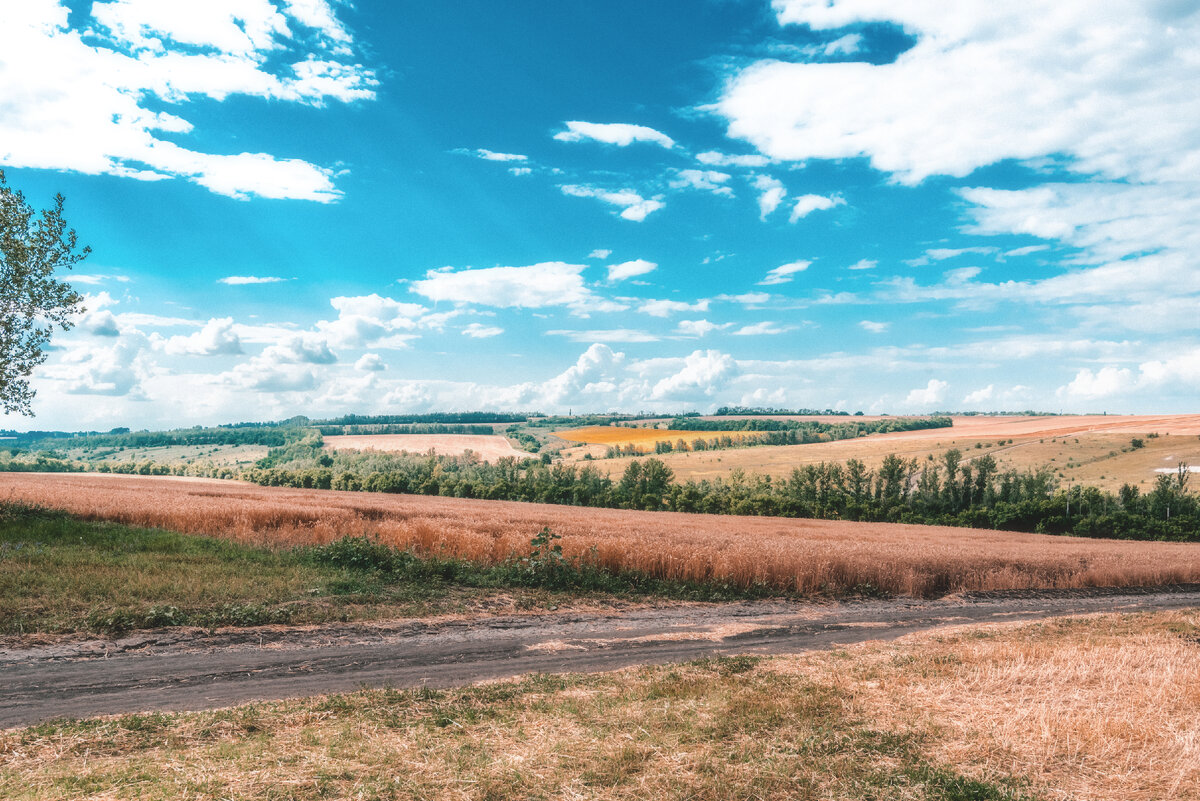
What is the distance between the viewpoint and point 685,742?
7098 millimetres

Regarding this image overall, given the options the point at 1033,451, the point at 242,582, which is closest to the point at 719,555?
the point at 242,582

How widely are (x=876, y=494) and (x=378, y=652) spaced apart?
9358 centimetres

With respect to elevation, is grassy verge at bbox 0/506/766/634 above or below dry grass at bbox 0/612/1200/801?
below

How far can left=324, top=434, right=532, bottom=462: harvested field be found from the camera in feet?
500

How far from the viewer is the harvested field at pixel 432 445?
152500 millimetres

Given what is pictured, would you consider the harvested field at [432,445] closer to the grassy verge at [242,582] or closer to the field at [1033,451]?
the field at [1033,451]

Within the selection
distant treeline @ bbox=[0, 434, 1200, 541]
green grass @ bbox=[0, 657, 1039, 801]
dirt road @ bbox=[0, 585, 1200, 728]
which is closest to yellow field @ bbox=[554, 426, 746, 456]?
distant treeline @ bbox=[0, 434, 1200, 541]

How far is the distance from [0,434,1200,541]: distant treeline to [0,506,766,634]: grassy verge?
6208cm

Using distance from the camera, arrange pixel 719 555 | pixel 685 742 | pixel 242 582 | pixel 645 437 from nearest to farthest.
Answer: pixel 685 742 → pixel 242 582 → pixel 719 555 → pixel 645 437

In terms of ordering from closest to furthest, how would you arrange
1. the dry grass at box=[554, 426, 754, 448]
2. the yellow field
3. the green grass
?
1. the green grass
2. the dry grass at box=[554, 426, 754, 448]
3. the yellow field

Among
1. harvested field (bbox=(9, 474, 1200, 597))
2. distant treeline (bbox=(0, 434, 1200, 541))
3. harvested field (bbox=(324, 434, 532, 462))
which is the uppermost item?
harvested field (bbox=(9, 474, 1200, 597))

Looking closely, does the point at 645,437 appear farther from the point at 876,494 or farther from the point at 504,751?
the point at 504,751

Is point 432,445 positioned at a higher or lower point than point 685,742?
lower

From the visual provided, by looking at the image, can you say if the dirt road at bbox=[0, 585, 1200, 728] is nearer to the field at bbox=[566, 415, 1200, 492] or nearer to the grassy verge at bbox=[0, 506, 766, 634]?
the grassy verge at bbox=[0, 506, 766, 634]
